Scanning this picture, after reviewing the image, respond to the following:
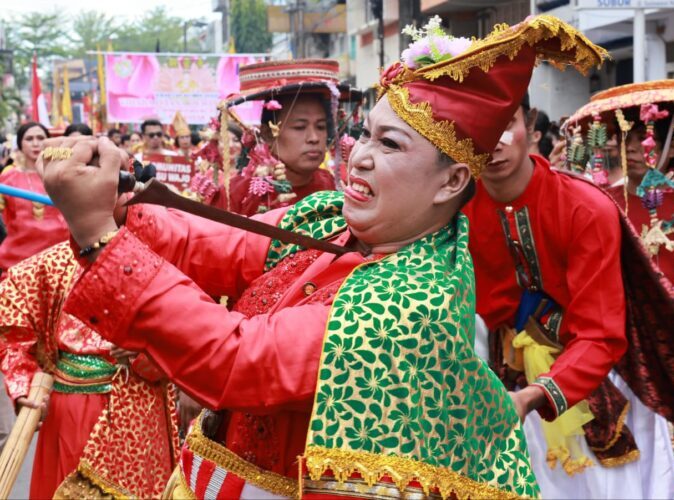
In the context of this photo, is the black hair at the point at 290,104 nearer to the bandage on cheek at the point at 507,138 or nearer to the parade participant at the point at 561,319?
the parade participant at the point at 561,319

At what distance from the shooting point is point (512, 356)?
4.91m

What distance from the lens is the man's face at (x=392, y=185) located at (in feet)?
8.20

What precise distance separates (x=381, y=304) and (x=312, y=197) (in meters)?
0.70

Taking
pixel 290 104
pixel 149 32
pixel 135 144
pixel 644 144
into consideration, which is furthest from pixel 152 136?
pixel 149 32

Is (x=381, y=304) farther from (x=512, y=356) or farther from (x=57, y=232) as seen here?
(x=57, y=232)

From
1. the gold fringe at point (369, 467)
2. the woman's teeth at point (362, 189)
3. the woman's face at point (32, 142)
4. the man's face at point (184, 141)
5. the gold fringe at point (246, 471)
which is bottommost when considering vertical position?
the man's face at point (184, 141)

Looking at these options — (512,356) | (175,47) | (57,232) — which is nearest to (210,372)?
(512,356)

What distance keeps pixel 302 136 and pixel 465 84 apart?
3114mm

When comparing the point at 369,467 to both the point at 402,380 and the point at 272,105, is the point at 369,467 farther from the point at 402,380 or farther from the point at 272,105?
the point at 272,105

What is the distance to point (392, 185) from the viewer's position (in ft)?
8.20

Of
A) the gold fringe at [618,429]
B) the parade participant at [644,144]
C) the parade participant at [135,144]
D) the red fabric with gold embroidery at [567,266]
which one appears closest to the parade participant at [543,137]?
the parade participant at [644,144]

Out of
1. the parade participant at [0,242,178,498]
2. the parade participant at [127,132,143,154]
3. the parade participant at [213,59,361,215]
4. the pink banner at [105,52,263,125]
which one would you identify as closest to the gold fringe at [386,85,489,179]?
the parade participant at [0,242,178,498]

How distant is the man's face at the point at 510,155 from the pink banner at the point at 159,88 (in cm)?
1266

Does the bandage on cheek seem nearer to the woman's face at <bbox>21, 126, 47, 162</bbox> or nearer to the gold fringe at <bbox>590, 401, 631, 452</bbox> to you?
the gold fringe at <bbox>590, 401, 631, 452</bbox>
